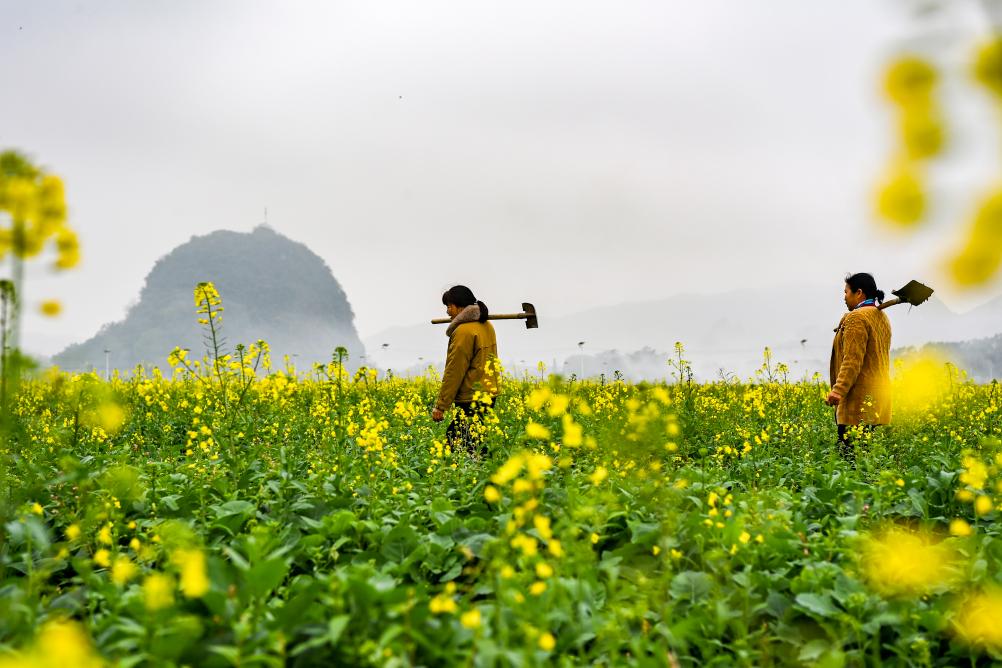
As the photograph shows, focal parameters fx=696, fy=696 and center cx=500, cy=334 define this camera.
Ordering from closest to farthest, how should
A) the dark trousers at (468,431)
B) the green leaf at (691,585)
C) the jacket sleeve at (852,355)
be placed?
the green leaf at (691,585) → the dark trousers at (468,431) → the jacket sleeve at (852,355)

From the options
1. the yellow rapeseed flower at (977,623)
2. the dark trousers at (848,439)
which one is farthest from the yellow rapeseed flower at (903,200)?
the dark trousers at (848,439)

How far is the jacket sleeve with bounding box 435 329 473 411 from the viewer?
7473 millimetres

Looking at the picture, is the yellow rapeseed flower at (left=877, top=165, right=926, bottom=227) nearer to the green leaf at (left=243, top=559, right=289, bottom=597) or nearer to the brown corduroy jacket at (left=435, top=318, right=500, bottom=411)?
the green leaf at (left=243, top=559, right=289, bottom=597)

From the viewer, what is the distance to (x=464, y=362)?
749 cm

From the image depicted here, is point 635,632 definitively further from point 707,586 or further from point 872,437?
point 872,437

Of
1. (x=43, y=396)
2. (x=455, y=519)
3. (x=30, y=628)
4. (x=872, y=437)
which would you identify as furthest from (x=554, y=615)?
(x=43, y=396)

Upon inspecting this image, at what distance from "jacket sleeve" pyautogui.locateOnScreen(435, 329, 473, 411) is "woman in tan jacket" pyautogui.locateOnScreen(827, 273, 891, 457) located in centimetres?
366

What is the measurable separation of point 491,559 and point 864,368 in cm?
577

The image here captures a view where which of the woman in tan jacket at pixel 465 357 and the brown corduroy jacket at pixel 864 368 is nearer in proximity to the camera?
the brown corduroy jacket at pixel 864 368

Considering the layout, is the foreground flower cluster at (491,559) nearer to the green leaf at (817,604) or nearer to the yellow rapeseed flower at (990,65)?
the green leaf at (817,604)

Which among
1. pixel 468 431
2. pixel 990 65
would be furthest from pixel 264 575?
pixel 468 431

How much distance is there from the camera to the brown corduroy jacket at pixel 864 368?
22.5 ft

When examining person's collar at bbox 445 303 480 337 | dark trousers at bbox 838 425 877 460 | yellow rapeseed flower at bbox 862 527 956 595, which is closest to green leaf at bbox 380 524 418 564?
yellow rapeseed flower at bbox 862 527 956 595

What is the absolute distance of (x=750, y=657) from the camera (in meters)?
2.97
